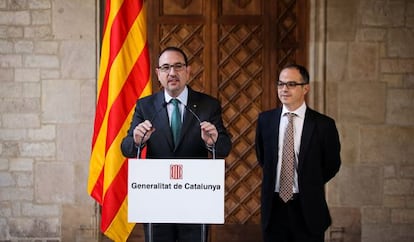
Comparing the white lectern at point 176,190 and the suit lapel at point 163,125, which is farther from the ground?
the suit lapel at point 163,125

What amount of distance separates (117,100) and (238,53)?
1.96 m

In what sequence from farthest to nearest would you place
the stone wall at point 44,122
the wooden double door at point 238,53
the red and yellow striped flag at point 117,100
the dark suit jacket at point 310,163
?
the wooden double door at point 238,53
the stone wall at point 44,122
the red and yellow striped flag at point 117,100
the dark suit jacket at point 310,163

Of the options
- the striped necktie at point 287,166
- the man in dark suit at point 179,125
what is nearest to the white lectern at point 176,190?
the man in dark suit at point 179,125

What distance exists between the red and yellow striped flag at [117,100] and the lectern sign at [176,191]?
1.41 metres

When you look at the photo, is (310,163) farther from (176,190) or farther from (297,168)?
(176,190)

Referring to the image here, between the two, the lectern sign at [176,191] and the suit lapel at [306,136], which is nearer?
the lectern sign at [176,191]

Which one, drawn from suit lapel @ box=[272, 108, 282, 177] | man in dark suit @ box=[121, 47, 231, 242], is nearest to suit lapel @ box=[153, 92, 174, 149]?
man in dark suit @ box=[121, 47, 231, 242]

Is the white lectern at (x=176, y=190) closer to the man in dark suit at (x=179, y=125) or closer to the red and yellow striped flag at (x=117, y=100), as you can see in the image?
the man in dark suit at (x=179, y=125)

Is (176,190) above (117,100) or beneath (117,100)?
beneath

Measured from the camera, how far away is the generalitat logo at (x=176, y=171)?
9.19ft

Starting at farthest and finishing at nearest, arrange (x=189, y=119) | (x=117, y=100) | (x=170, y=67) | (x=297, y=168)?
(x=117, y=100) < (x=297, y=168) < (x=189, y=119) < (x=170, y=67)

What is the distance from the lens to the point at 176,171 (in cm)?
280

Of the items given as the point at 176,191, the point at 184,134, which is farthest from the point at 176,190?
the point at 184,134

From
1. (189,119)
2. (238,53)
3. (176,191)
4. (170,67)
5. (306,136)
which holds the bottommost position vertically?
(176,191)
